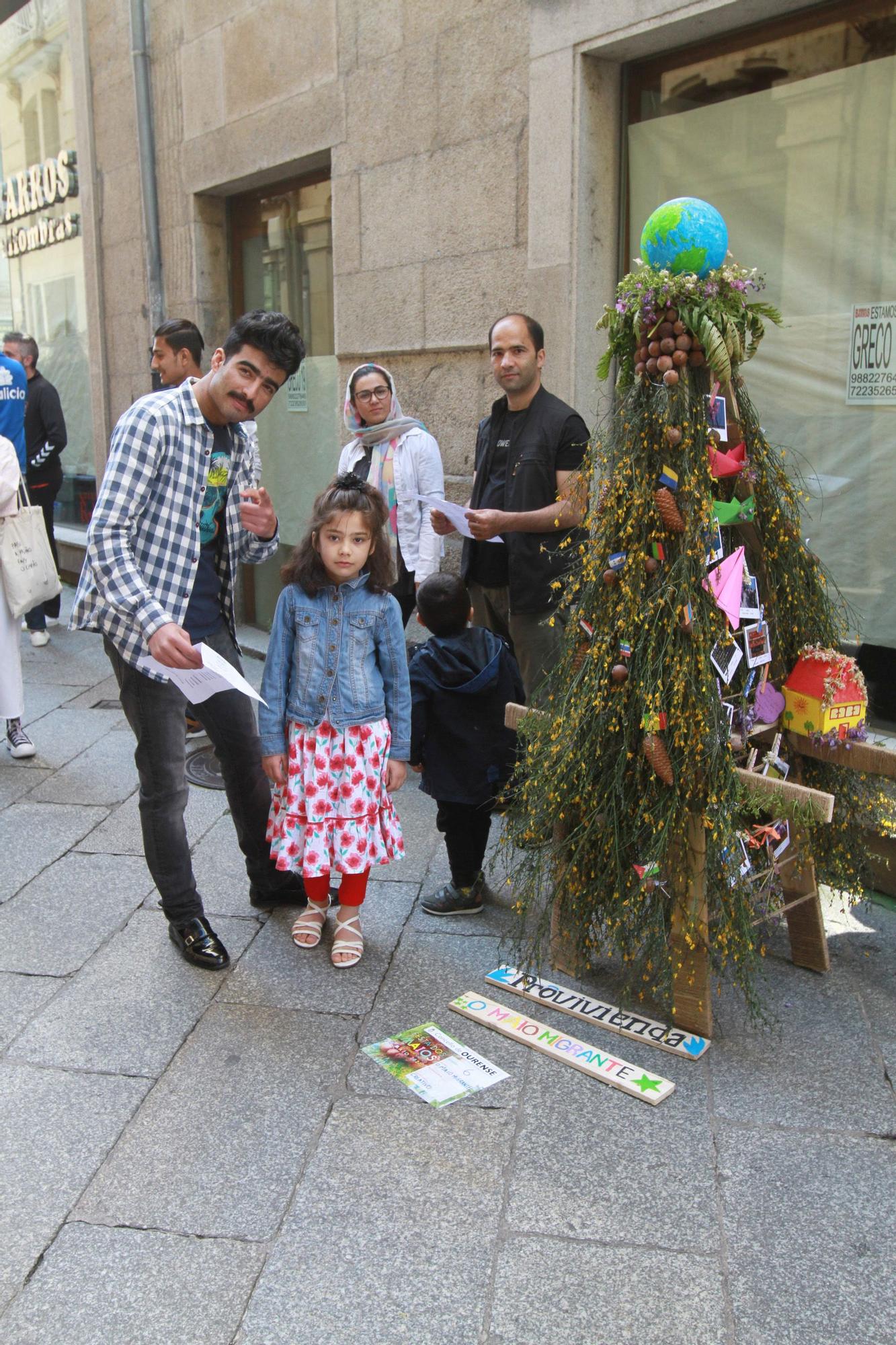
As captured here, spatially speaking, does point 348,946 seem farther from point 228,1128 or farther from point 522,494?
point 522,494

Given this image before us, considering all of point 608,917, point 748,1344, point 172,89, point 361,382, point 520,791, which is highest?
point 172,89

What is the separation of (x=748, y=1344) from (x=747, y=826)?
1.38 m

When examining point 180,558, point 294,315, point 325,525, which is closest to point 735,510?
point 325,525

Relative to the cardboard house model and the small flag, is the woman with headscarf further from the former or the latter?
the small flag

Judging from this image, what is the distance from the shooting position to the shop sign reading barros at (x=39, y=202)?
32.3ft

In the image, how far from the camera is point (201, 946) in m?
3.44

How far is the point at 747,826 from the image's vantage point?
3.14m

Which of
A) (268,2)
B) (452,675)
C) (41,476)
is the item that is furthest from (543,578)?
(41,476)

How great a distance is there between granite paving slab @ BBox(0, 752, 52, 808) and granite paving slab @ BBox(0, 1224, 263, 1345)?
292 cm

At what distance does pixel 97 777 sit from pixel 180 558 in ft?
7.76

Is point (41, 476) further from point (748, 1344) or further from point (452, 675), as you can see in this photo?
point (748, 1344)

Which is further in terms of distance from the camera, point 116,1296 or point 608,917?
point 608,917

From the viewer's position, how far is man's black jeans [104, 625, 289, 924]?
331 cm

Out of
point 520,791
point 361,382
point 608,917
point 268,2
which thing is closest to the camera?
point 608,917
